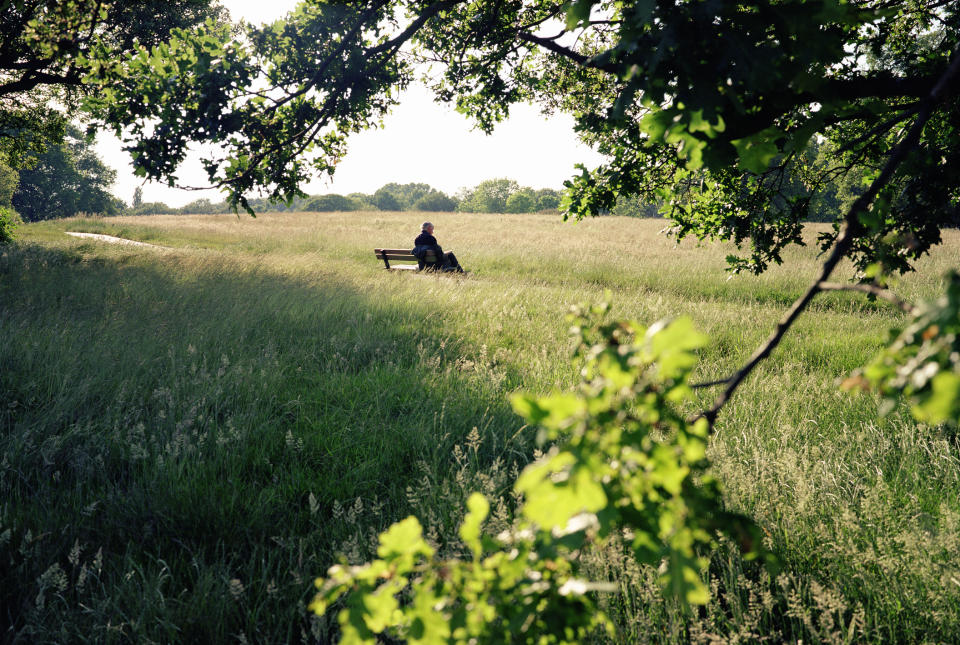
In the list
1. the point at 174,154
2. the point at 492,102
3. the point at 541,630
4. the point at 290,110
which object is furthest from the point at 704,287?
the point at 541,630

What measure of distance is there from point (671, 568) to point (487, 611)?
36cm

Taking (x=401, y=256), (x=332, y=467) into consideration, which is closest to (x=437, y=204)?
(x=401, y=256)

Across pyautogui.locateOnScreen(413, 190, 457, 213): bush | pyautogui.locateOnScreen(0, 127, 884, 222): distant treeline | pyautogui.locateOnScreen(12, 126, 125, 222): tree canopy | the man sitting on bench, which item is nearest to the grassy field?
the man sitting on bench

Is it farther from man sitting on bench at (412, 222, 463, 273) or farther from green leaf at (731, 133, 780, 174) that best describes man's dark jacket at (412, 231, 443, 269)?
green leaf at (731, 133, 780, 174)

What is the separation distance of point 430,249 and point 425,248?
132 mm

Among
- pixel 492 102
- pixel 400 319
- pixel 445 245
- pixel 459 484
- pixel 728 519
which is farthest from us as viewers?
pixel 445 245

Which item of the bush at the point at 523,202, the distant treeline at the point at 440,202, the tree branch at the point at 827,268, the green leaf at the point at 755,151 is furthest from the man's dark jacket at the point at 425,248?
the bush at the point at 523,202

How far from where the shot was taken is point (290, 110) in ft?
13.2

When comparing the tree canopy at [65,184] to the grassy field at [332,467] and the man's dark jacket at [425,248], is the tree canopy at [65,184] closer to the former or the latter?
the man's dark jacket at [425,248]

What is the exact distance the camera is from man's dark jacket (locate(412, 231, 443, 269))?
12.0m

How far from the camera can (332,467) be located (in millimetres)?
2992

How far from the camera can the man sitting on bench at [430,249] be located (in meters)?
12.0

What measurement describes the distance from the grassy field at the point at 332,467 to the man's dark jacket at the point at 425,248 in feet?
17.5

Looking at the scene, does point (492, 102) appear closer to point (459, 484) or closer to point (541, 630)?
point (459, 484)
